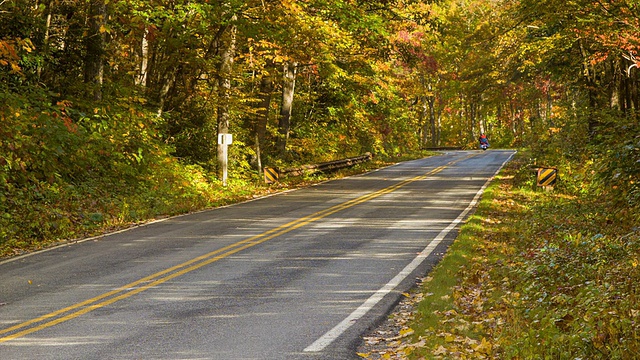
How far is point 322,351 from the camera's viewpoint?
Result: 23.2 feet

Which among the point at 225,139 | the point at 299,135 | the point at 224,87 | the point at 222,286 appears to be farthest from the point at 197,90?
the point at 222,286

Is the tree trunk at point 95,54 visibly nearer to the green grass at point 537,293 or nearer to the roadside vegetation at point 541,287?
the roadside vegetation at point 541,287

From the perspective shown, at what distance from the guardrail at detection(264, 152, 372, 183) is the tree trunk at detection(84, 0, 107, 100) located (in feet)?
26.7

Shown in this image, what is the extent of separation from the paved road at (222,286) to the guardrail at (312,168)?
8.93 m

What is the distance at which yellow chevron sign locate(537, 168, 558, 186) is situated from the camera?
23516mm

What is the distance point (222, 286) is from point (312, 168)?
23059mm

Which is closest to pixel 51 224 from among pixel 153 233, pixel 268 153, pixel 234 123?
pixel 153 233

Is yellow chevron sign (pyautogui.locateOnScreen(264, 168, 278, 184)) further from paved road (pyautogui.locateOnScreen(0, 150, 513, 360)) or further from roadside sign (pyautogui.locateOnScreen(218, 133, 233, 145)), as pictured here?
paved road (pyautogui.locateOnScreen(0, 150, 513, 360))

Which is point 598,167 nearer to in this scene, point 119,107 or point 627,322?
point 627,322

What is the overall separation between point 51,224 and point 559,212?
1178cm

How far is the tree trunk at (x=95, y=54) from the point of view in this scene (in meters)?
20.9

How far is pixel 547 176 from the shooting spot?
23.5m

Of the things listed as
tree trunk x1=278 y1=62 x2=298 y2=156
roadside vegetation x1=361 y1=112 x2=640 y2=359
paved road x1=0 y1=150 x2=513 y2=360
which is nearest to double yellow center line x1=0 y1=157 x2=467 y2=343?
paved road x1=0 y1=150 x2=513 y2=360

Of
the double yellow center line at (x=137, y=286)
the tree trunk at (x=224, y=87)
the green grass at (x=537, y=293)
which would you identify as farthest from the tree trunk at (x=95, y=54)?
the green grass at (x=537, y=293)
